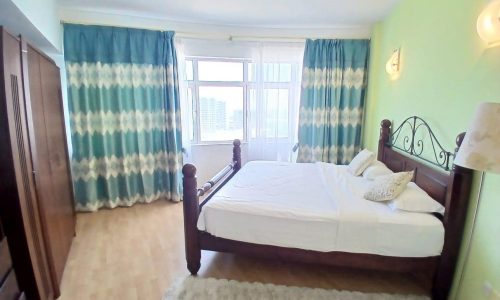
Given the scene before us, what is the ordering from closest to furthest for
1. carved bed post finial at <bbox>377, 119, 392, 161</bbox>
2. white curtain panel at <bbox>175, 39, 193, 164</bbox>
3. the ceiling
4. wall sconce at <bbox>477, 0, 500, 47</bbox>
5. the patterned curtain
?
wall sconce at <bbox>477, 0, 500, 47</bbox>
the ceiling
carved bed post finial at <bbox>377, 119, 392, 161</bbox>
white curtain panel at <bbox>175, 39, 193, 164</bbox>
the patterned curtain

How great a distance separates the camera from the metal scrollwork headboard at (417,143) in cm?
215

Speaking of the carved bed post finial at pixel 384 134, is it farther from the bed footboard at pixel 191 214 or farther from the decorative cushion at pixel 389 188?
the bed footboard at pixel 191 214

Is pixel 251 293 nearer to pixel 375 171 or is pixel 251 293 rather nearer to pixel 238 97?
pixel 375 171

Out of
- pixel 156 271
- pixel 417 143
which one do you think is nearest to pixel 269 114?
pixel 417 143

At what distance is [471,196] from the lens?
1.78m

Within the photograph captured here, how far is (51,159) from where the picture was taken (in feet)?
7.18

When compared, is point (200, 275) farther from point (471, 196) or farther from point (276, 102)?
point (276, 102)

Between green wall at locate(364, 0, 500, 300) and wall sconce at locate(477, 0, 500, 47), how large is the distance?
0.09 metres

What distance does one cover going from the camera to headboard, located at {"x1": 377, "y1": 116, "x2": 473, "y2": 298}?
1.78 m

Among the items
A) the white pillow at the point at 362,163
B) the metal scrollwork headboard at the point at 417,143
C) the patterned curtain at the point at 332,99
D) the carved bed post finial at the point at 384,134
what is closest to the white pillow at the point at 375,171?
the white pillow at the point at 362,163

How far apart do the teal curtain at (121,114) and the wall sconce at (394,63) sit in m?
2.64

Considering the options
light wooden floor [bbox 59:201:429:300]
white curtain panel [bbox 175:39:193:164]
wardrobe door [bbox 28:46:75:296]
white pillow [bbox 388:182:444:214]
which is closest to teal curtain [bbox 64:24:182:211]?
white curtain panel [bbox 175:39:193:164]

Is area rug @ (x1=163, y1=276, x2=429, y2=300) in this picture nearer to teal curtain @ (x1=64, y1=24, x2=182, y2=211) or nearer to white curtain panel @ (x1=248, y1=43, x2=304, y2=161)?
teal curtain @ (x1=64, y1=24, x2=182, y2=211)

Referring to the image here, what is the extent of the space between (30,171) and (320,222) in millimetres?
1940
